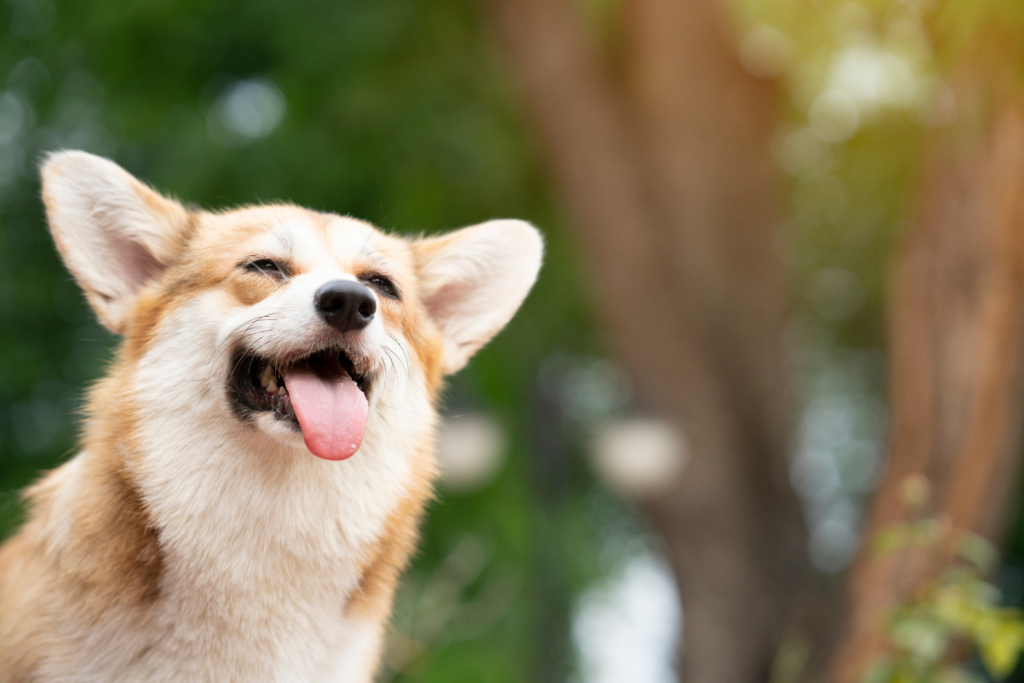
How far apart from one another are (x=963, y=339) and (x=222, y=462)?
→ 12.8 feet

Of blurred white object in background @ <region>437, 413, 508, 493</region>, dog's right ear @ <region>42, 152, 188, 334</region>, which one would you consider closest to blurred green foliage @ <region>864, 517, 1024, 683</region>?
blurred white object in background @ <region>437, 413, 508, 493</region>

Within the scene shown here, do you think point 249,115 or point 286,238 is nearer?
point 286,238

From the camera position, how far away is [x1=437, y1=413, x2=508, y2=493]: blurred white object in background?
17.8 ft

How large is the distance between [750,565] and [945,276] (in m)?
2.36

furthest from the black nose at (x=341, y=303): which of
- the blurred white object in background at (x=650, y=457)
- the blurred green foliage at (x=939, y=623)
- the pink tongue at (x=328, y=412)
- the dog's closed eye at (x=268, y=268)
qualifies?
the blurred white object in background at (x=650, y=457)

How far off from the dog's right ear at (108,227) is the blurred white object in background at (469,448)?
290cm

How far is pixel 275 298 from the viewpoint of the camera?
186cm

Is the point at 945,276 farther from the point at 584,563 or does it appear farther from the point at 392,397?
the point at 584,563

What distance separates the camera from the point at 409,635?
3674 millimetres

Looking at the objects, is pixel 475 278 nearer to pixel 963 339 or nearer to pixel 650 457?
pixel 963 339

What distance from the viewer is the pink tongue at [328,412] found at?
1.62 metres

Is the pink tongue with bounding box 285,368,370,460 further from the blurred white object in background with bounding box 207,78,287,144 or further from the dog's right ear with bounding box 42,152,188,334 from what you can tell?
the blurred white object in background with bounding box 207,78,287,144

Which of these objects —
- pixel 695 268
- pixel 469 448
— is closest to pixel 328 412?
pixel 469 448

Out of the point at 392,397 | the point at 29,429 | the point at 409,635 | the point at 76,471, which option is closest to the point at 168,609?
the point at 76,471
